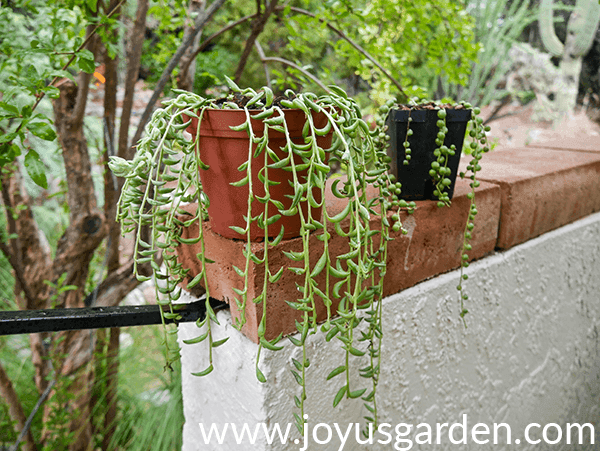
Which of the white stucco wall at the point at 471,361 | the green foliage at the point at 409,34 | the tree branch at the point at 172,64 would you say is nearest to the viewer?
the white stucco wall at the point at 471,361

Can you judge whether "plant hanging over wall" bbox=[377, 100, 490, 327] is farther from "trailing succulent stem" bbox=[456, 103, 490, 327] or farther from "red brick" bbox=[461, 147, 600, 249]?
"red brick" bbox=[461, 147, 600, 249]

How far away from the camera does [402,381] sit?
34.7 inches

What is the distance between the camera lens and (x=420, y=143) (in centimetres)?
83

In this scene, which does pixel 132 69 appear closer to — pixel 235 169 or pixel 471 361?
pixel 235 169

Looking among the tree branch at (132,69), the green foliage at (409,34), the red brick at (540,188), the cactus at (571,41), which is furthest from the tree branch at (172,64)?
the cactus at (571,41)

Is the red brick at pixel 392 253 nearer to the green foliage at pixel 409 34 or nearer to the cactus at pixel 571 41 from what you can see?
the green foliage at pixel 409 34

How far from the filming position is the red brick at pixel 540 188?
1072 millimetres

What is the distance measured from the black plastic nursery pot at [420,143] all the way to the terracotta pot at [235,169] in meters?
0.27

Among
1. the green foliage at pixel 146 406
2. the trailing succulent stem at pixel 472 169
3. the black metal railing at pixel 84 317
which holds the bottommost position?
the green foliage at pixel 146 406

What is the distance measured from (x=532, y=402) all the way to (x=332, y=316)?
0.89m

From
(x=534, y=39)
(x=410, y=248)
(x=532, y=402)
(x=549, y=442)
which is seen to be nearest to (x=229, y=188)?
(x=410, y=248)

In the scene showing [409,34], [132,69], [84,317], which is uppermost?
[409,34]

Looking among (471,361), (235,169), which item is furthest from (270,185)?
(471,361)

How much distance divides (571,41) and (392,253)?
6527mm
